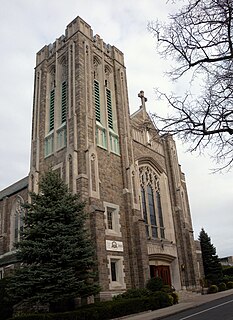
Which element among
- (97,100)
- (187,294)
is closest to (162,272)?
(187,294)

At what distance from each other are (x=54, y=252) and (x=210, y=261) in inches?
949

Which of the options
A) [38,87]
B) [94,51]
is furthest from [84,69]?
[38,87]

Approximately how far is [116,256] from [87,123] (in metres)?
8.64

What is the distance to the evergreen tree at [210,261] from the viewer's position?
107ft

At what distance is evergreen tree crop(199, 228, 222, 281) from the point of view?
107 feet

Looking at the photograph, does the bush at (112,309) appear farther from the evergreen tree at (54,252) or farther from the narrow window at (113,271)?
the narrow window at (113,271)

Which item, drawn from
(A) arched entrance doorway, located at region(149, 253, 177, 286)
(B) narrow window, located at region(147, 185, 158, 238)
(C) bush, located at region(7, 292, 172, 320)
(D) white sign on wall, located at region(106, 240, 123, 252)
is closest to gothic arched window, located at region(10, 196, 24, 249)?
(D) white sign on wall, located at region(106, 240, 123, 252)

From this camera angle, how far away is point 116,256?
19531mm

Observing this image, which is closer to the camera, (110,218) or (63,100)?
(110,218)

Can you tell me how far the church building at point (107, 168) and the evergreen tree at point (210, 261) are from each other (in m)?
7.66

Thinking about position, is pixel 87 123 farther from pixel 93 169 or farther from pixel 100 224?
pixel 100 224

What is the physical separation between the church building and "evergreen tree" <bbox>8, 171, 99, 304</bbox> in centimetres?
230

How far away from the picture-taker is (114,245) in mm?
19672

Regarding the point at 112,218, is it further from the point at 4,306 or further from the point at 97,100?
the point at 97,100
